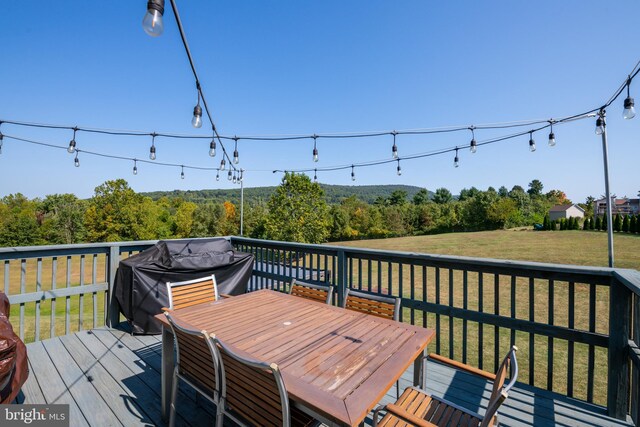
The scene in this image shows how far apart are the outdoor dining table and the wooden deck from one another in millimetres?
304

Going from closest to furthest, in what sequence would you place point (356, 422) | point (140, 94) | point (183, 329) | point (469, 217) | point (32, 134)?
point (356, 422), point (183, 329), point (32, 134), point (140, 94), point (469, 217)

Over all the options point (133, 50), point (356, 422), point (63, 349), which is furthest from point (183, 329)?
point (133, 50)

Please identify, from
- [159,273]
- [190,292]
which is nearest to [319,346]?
[190,292]

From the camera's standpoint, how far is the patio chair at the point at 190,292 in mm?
2469

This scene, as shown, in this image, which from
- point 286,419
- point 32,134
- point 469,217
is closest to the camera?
point 286,419

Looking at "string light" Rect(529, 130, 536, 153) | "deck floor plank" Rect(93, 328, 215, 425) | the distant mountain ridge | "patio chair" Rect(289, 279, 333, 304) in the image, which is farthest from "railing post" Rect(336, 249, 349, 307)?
the distant mountain ridge

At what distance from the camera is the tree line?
23.4 metres

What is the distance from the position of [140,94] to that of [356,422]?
8944mm

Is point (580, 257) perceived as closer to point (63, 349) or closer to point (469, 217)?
point (63, 349)

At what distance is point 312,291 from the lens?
2.73 metres

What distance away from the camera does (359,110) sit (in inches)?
415

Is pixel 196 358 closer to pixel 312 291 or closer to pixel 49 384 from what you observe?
pixel 312 291

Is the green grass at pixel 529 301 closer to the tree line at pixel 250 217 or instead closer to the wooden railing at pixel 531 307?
the wooden railing at pixel 531 307

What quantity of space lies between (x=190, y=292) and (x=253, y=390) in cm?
155
